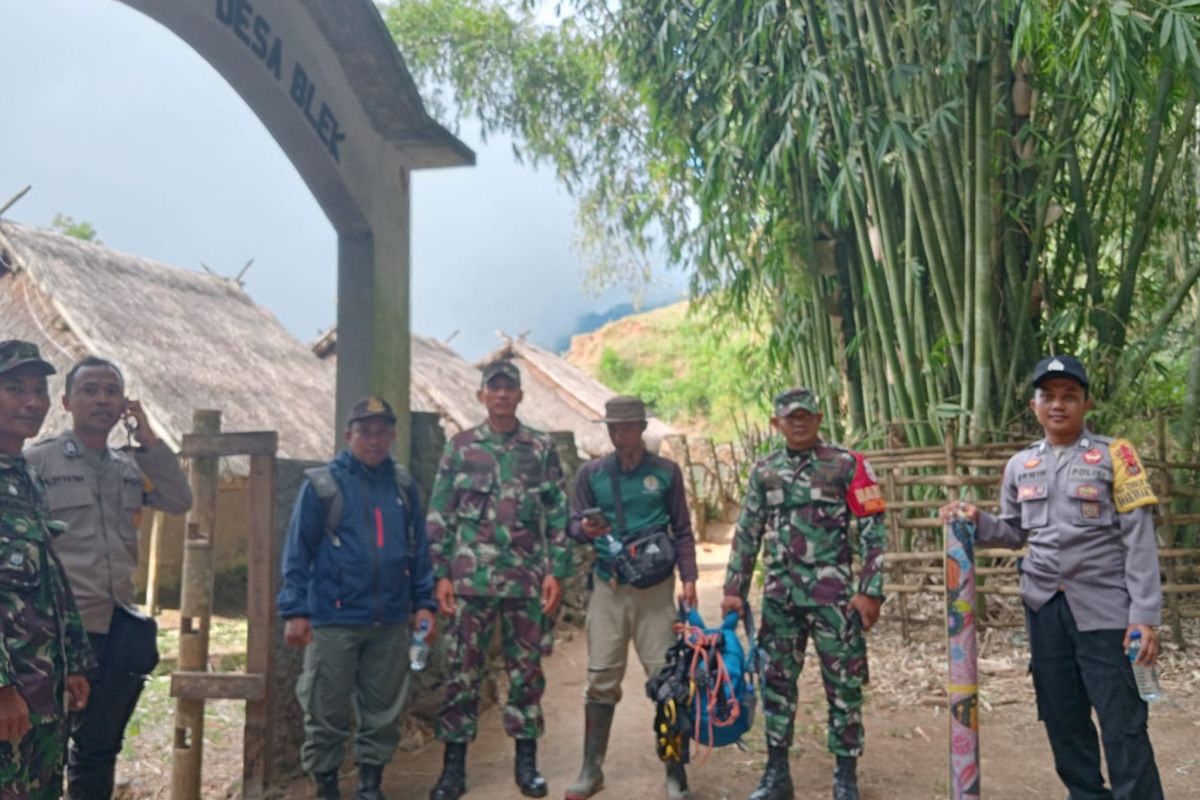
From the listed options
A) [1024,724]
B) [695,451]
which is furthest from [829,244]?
[695,451]

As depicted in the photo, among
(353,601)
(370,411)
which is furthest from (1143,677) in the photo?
(370,411)

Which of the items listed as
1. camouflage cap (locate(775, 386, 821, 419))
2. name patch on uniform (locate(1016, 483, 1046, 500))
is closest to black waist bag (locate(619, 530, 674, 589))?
camouflage cap (locate(775, 386, 821, 419))

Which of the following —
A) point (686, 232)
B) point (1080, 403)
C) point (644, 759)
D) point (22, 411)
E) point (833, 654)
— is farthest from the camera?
point (686, 232)

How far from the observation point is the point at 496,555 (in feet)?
13.5

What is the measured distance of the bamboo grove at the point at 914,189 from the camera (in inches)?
239

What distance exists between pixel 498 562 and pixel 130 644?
1351mm

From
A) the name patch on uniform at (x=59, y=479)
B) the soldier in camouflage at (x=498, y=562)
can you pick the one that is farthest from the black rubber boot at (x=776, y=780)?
the name patch on uniform at (x=59, y=479)

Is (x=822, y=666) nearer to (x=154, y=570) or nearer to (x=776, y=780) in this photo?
(x=776, y=780)

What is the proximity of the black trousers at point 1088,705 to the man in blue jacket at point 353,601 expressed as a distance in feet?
7.06

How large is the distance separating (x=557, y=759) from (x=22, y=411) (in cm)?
286

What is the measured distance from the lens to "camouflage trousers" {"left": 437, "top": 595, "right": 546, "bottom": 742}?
4.02m

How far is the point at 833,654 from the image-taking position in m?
3.80

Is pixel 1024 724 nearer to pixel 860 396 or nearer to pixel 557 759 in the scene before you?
pixel 557 759

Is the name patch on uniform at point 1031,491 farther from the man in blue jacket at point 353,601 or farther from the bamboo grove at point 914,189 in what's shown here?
the bamboo grove at point 914,189
